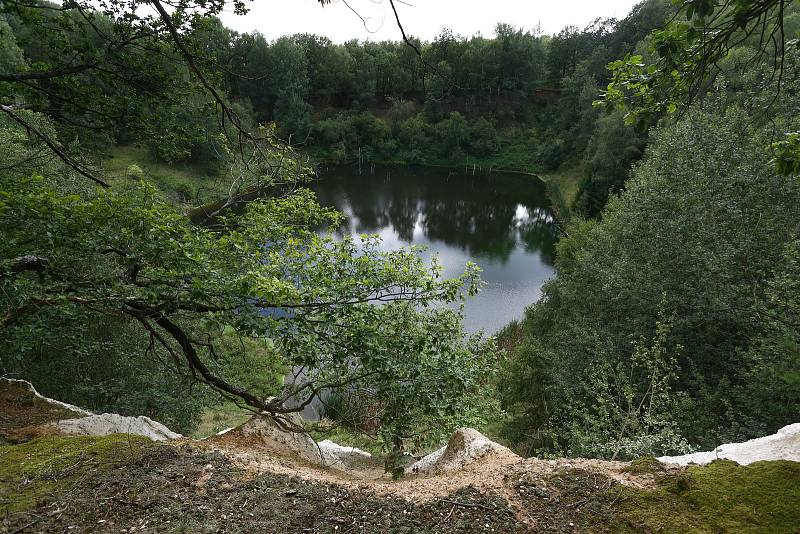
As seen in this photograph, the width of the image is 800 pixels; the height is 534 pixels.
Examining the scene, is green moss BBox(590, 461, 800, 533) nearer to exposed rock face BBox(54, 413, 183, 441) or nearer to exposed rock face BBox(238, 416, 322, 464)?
exposed rock face BBox(238, 416, 322, 464)

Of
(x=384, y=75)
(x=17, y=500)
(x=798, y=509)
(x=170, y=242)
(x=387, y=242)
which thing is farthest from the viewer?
(x=384, y=75)

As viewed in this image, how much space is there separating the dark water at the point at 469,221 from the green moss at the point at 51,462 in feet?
57.1

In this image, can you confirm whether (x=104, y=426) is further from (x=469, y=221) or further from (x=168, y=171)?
(x=168, y=171)

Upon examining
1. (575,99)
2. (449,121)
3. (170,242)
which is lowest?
(170,242)

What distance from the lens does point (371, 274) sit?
6895 millimetres

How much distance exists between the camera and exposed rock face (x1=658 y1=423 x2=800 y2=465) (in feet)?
Answer: 13.6

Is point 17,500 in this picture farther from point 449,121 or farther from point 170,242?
point 449,121

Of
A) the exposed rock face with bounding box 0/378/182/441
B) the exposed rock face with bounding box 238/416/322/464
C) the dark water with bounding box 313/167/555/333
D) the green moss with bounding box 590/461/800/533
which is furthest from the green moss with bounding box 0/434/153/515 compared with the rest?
the dark water with bounding box 313/167/555/333

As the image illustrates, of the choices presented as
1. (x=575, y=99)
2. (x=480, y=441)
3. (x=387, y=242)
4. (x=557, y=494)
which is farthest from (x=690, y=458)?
(x=575, y=99)

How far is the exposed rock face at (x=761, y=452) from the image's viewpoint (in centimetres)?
414

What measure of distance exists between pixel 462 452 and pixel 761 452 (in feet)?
10.6

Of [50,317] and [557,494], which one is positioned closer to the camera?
[557,494]

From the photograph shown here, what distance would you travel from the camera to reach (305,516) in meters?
3.82

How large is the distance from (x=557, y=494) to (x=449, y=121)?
61.5 meters
